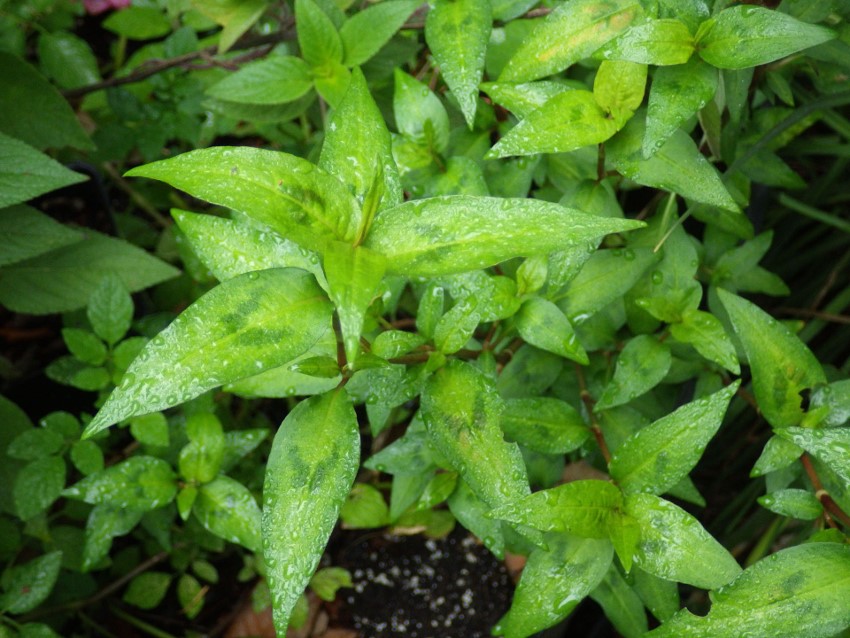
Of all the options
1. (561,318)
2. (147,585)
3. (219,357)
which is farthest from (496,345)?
(147,585)

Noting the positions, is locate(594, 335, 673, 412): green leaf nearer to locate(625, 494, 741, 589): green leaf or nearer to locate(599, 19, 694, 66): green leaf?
locate(625, 494, 741, 589): green leaf

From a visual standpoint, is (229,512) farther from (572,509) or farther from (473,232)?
(473,232)

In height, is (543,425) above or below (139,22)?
below

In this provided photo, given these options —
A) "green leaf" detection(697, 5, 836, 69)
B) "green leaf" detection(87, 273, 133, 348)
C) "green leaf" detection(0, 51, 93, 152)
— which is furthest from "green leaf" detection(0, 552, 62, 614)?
"green leaf" detection(697, 5, 836, 69)

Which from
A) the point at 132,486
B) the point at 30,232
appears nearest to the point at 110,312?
the point at 30,232

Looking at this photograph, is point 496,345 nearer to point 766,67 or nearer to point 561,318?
point 561,318

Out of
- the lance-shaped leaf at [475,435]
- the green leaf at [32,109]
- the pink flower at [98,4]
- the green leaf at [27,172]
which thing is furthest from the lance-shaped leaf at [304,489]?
the pink flower at [98,4]
